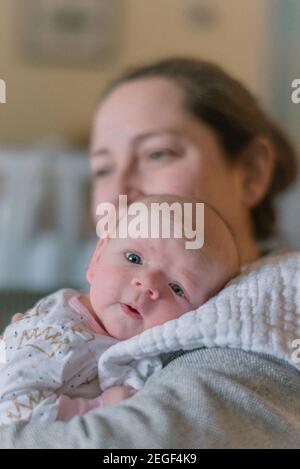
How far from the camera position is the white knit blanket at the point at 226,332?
0.76 meters

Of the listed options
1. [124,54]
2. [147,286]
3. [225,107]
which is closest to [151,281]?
[147,286]

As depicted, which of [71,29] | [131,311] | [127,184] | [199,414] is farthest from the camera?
[71,29]

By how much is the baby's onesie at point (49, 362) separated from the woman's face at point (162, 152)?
16.1 inches

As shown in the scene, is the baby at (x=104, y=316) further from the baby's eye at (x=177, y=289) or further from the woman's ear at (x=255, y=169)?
the woman's ear at (x=255, y=169)

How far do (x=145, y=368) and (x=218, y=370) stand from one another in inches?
3.9

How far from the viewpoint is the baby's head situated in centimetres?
79

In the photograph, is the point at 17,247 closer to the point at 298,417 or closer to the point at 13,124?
the point at 13,124

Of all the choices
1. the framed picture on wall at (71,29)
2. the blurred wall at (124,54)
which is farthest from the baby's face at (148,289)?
the framed picture on wall at (71,29)

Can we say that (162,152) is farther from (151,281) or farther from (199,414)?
(199,414)

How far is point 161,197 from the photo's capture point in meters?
0.85

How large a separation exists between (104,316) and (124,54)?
1193mm

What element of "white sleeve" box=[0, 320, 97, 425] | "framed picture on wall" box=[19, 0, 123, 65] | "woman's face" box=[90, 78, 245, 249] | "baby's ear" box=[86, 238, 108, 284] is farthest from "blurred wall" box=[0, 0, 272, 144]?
"white sleeve" box=[0, 320, 97, 425]

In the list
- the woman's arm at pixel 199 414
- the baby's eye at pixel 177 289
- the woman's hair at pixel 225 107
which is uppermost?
the woman's hair at pixel 225 107

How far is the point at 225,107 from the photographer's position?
125 centimetres
